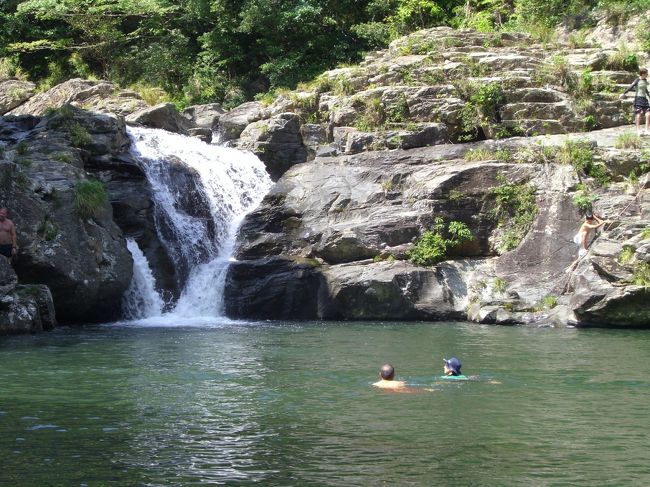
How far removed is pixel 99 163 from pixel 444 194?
9266 mm

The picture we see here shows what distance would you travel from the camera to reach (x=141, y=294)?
69.9ft

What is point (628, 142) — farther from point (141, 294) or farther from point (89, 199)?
point (89, 199)

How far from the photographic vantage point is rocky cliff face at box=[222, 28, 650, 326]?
19672mm

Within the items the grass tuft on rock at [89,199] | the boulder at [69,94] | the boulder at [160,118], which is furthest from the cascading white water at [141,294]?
the boulder at [69,94]

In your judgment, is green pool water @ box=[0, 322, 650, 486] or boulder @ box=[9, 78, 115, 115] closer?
green pool water @ box=[0, 322, 650, 486]

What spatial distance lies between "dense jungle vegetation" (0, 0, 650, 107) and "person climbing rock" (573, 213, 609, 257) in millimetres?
13760

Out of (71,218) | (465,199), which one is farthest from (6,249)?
(465,199)

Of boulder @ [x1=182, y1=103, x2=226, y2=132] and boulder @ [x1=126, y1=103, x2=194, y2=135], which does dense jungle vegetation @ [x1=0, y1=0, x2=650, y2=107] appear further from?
boulder @ [x1=126, y1=103, x2=194, y2=135]

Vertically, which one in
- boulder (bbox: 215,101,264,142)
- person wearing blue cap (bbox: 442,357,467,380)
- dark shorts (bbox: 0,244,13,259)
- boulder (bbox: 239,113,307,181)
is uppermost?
boulder (bbox: 215,101,264,142)

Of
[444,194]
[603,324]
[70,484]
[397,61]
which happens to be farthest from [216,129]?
[70,484]

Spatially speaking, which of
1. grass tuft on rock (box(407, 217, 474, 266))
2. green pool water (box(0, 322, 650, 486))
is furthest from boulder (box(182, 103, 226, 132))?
green pool water (box(0, 322, 650, 486))

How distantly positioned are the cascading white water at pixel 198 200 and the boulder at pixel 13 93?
9663mm

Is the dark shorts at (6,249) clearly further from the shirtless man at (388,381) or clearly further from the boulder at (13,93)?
the boulder at (13,93)

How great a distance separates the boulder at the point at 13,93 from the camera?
33656 mm
